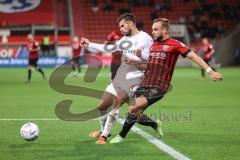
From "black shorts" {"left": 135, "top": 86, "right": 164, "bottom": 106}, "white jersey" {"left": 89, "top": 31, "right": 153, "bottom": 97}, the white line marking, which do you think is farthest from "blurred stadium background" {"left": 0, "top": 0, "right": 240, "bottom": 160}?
"white jersey" {"left": 89, "top": 31, "right": 153, "bottom": 97}

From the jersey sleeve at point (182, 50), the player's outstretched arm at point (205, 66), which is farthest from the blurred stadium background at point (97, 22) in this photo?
the player's outstretched arm at point (205, 66)

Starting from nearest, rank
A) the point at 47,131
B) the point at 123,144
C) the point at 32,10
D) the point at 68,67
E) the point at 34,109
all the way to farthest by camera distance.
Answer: the point at 123,144 → the point at 47,131 → the point at 34,109 → the point at 68,67 → the point at 32,10

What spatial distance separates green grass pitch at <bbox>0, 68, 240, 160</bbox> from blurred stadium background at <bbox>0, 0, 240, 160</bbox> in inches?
0.6

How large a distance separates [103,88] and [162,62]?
40.6ft

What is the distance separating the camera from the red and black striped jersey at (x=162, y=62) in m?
8.87

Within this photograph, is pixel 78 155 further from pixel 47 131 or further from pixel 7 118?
pixel 7 118

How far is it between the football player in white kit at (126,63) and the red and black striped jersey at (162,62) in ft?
0.67

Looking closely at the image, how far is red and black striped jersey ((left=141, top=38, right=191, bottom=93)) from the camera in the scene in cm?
887

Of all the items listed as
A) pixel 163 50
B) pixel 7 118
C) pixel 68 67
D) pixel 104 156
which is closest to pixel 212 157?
pixel 104 156

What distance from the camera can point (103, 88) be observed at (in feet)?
69.5

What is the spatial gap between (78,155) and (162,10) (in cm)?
3871

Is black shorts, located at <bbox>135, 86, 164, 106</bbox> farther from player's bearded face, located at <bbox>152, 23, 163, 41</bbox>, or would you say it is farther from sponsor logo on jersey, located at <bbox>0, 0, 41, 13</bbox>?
sponsor logo on jersey, located at <bbox>0, 0, 41, 13</bbox>

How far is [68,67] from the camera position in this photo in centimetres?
3584

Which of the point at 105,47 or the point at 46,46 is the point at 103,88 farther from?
the point at 46,46
